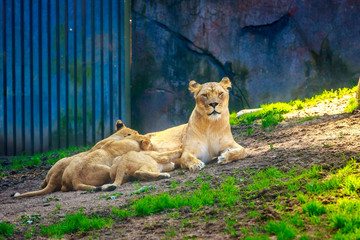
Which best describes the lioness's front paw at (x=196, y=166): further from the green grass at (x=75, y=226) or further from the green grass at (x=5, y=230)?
the green grass at (x=5, y=230)

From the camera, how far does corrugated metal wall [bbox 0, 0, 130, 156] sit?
10547 mm

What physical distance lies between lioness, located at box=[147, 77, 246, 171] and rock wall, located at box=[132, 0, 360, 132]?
3.45 metres

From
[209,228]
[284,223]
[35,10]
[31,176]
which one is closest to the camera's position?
[284,223]

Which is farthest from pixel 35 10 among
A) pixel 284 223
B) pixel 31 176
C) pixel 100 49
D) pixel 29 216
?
pixel 284 223

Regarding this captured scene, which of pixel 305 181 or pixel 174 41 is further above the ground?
pixel 174 41

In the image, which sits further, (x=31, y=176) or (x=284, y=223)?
(x=31, y=176)

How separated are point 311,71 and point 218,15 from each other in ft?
8.63

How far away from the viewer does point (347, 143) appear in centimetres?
613

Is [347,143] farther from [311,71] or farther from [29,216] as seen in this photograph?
[311,71]

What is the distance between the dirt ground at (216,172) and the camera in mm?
4559

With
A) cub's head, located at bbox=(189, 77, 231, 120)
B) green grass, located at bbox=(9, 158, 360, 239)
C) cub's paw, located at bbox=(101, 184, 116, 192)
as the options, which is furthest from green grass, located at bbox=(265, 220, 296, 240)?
cub's head, located at bbox=(189, 77, 231, 120)

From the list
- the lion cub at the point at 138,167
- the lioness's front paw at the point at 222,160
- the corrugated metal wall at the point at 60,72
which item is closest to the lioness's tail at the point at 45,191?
the lion cub at the point at 138,167

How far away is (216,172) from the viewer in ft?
20.6

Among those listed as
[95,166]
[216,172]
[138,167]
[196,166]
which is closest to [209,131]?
[196,166]
